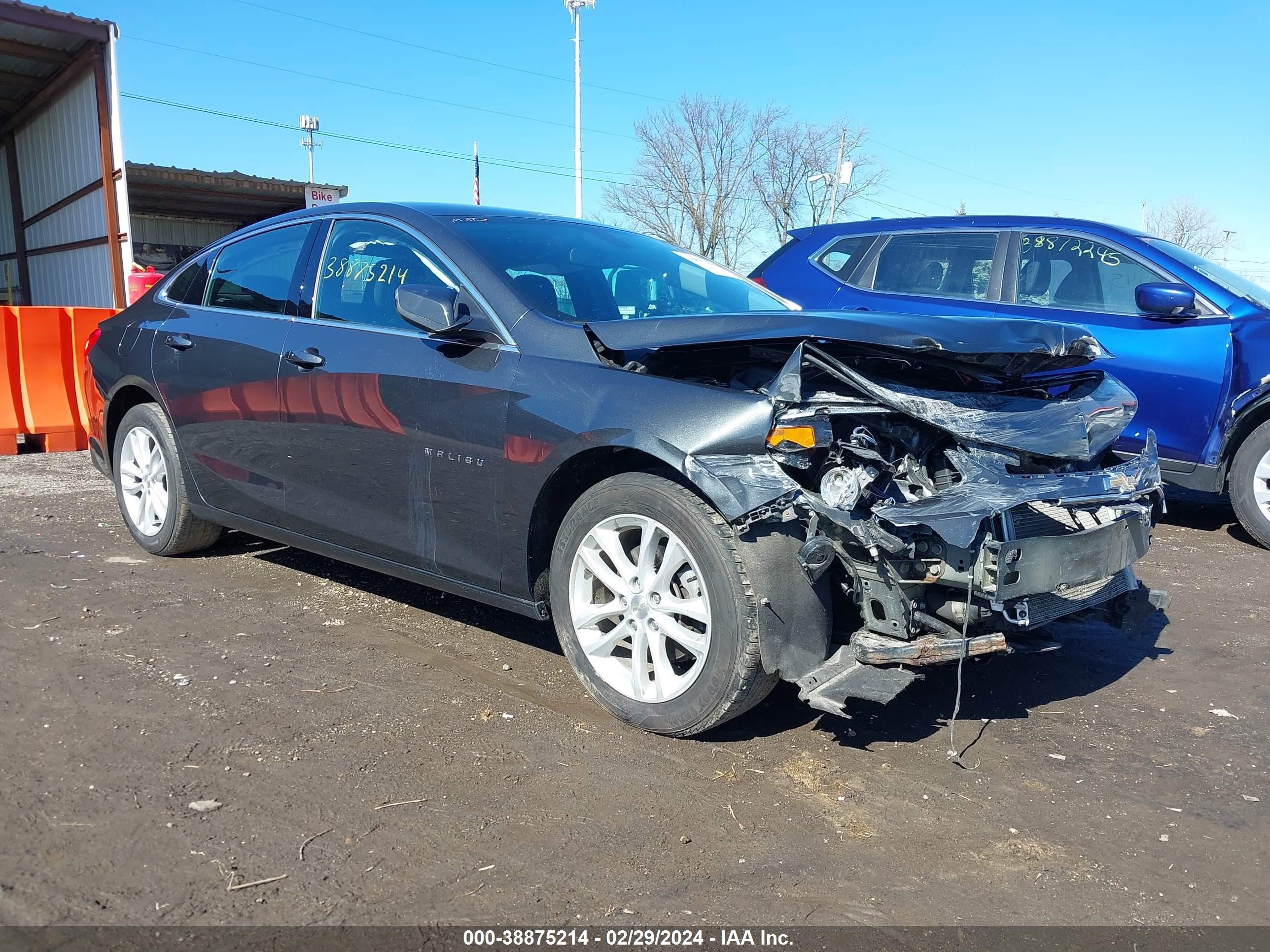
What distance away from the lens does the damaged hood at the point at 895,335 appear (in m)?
2.91

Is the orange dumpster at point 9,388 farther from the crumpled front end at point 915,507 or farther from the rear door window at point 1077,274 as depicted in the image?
the rear door window at point 1077,274

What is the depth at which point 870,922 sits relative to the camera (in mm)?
2275

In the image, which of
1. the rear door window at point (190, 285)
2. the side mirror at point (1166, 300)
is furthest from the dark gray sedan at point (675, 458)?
the side mirror at point (1166, 300)

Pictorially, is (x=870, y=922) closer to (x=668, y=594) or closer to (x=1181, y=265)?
(x=668, y=594)

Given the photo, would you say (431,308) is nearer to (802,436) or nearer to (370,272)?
(370,272)

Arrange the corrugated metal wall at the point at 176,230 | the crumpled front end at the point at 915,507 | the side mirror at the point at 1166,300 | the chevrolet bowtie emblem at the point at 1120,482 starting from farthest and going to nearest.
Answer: the corrugated metal wall at the point at 176,230, the side mirror at the point at 1166,300, the chevrolet bowtie emblem at the point at 1120,482, the crumpled front end at the point at 915,507

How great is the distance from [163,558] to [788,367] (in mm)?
3777

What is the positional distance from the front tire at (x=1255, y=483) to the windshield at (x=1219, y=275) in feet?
2.62

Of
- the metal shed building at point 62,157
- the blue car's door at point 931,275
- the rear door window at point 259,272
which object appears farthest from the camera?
the metal shed building at point 62,157

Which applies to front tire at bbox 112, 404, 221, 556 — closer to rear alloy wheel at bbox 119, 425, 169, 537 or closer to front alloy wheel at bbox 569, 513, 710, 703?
rear alloy wheel at bbox 119, 425, 169, 537

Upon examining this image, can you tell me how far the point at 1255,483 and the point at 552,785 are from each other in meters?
4.82

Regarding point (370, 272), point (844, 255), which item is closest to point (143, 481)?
point (370, 272)

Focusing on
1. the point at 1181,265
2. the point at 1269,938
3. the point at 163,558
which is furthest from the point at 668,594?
the point at 1181,265

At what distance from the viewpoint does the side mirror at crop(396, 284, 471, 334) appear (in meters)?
3.46
